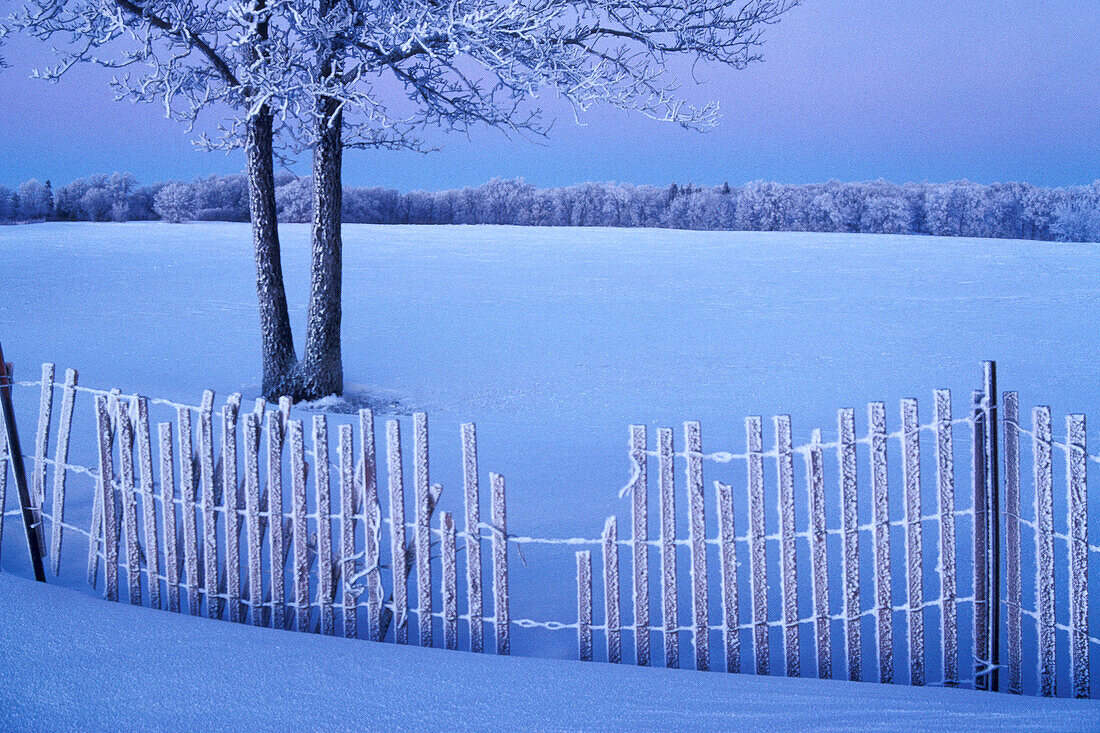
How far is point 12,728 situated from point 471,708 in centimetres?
173

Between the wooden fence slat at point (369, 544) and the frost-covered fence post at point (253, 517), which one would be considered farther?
the frost-covered fence post at point (253, 517)

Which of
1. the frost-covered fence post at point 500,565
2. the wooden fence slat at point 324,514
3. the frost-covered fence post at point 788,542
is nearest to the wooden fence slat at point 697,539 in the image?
the frost-covered fence post at point 788,542

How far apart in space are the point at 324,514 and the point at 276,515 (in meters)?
0.28

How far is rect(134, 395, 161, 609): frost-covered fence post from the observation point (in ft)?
15.1

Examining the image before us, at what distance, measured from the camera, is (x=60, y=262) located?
96.2 ft

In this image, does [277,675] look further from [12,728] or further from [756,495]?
[756,495]

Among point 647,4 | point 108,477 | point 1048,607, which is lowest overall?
point 1048,607

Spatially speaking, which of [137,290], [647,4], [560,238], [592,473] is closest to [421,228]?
[560,238]

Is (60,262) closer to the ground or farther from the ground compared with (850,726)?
farther from the ground

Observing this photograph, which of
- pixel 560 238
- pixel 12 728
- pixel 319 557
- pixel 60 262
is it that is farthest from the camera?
pixel 560 238

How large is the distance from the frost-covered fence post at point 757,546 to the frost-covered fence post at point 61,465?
3.77 meters

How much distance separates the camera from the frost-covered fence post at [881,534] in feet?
12.7

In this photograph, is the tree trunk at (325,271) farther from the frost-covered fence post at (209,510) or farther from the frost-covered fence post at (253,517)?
the frost-covered fence post at (253,517)

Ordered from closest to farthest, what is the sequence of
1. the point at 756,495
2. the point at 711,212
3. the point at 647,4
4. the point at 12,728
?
the point at 12,728, the point at 756,495, the point at 647,4, the point at 711,212
